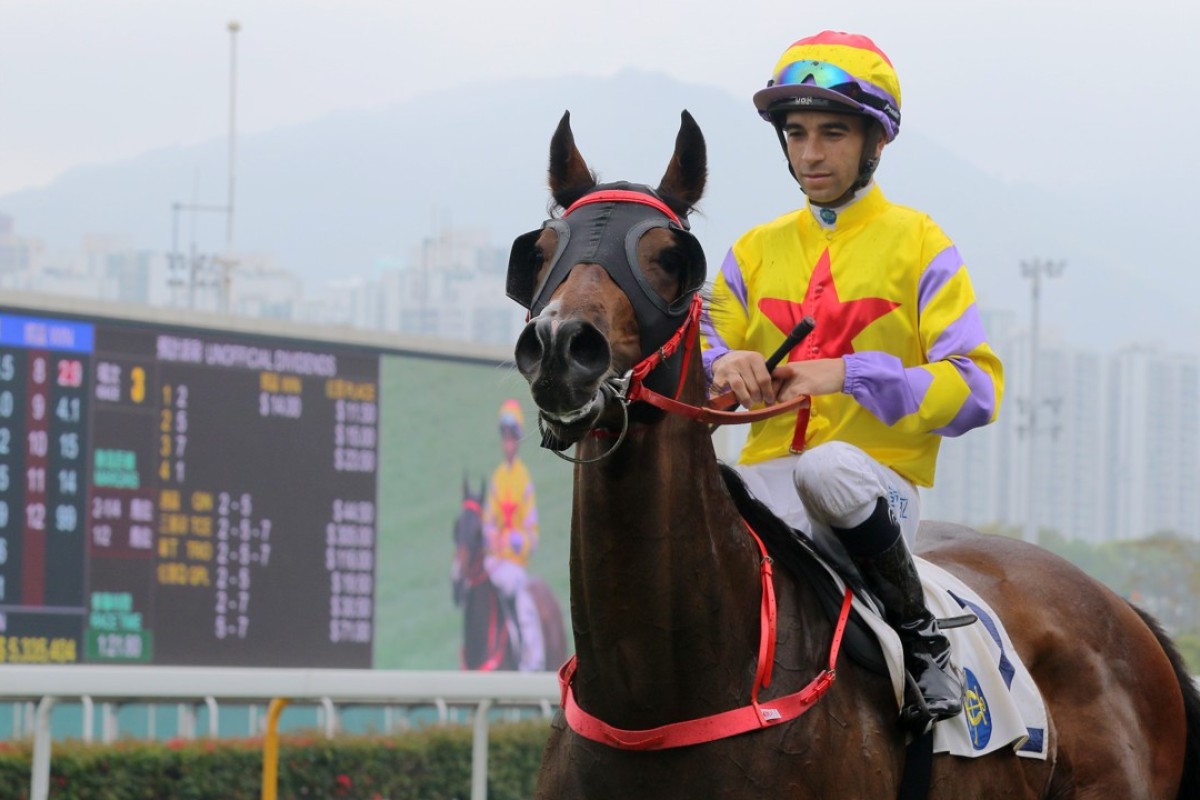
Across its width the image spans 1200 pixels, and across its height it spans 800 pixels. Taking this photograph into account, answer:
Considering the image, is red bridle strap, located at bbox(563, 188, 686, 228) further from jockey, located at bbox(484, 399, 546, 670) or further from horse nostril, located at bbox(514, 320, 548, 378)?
jockey, located at bbox(484, 399, 546, 670)

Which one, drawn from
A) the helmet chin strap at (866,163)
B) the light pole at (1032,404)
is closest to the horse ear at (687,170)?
the helmet chin strap at (866,163)

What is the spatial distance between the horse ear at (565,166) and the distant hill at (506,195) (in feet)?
312

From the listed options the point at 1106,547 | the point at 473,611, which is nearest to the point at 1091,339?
the point at 1106,547

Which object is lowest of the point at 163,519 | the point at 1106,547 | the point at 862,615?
the point at 1106,547

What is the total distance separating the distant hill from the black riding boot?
311ft

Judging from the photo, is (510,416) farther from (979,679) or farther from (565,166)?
(565,166)

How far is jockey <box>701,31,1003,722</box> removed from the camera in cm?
276

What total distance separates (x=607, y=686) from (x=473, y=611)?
9260 millimetres

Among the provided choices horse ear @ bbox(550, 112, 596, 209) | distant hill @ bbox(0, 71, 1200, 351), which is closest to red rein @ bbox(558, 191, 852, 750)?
horse ear @ bbox(550, 112, 596, 209)

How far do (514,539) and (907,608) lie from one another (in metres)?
9.07

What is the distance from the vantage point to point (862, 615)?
273cm

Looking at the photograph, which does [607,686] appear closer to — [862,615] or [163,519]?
[862,615]

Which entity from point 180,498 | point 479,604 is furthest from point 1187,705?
point 479,604

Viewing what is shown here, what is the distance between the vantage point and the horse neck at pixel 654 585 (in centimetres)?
238
